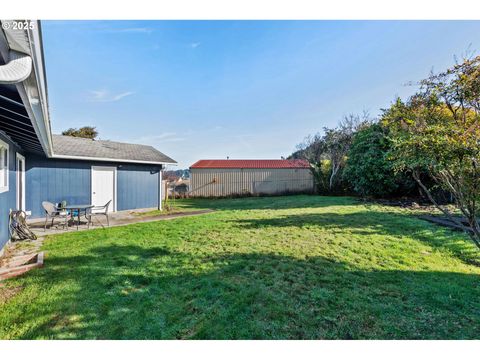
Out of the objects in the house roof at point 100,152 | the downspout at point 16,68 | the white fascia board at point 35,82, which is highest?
the house roof at point 100,152

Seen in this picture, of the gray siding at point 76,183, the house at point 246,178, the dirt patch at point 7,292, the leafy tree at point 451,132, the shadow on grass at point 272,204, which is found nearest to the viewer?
the leafy tree at point 451,132

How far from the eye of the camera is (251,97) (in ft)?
44.5

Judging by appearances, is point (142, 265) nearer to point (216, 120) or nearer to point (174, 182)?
point (216, 120)

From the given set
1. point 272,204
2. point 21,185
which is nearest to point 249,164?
point 272,204

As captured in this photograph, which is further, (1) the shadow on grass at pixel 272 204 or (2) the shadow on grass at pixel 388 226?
(1) the shadow on grass at pixel 272 204

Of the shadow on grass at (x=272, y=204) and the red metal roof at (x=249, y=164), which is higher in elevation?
the red metal roof at (x=249, y=164)

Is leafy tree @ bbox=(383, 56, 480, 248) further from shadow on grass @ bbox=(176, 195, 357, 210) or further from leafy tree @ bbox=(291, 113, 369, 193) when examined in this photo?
leafy tree @ bbox=(291, 113, 369, 193)

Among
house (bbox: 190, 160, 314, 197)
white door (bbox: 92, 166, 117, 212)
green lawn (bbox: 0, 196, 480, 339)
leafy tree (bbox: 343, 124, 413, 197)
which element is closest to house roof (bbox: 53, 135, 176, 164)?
white door (bbox: 92, 166, 117, 212)

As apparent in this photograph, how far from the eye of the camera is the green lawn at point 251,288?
2.32 m

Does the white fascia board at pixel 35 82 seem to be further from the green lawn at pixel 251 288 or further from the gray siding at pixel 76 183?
the gray siding at pixel 76 183

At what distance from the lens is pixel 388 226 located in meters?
6.75

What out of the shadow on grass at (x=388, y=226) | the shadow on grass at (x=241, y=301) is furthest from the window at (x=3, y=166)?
the shadow on grass at (x=388, y=226)

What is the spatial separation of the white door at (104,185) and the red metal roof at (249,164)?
8152mm
